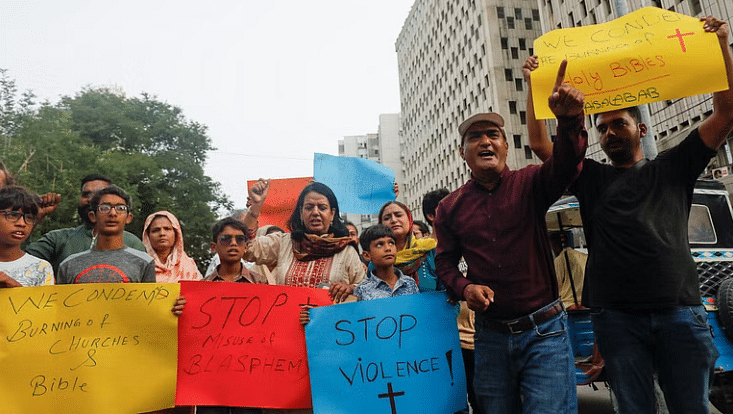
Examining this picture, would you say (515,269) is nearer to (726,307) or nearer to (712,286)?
(726,307)

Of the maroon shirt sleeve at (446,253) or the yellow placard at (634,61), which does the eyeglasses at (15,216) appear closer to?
the maroon shirt sleeve at (446,253)

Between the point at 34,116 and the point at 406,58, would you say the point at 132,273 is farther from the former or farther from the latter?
the point at 406,58

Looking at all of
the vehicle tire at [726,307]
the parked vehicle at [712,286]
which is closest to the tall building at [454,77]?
the parked vehicle at [712,286]

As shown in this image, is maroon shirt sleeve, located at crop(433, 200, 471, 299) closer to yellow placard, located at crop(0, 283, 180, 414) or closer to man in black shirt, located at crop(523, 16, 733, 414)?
man in black shirt, located at crop(523, 16, 733, 414)

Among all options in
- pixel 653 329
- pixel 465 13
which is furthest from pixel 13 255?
pixel 465 13

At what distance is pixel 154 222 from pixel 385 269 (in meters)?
2.16

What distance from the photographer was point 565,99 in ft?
6.37

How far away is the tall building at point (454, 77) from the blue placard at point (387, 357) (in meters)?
35.8

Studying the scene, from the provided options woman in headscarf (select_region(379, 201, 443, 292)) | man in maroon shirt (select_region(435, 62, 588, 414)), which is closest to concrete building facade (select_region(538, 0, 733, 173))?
woman in headscarf (select_region(379, 201, 443, 292))

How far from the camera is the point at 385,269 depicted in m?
3.33

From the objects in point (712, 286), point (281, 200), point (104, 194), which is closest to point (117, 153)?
point (281, 200)

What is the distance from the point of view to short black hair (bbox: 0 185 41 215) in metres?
2.83

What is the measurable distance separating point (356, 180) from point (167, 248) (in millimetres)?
2165

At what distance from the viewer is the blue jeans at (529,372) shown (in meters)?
2.09
